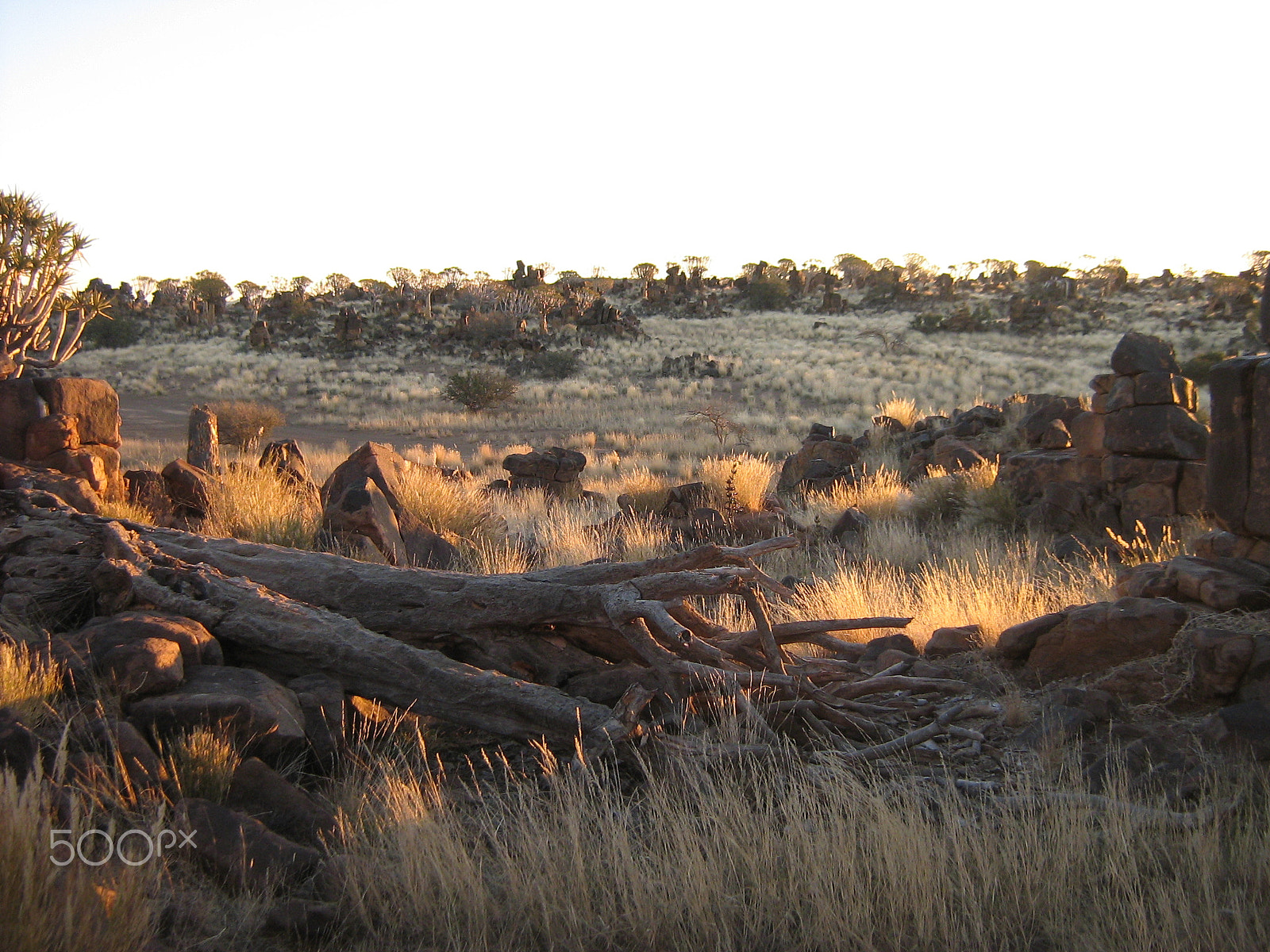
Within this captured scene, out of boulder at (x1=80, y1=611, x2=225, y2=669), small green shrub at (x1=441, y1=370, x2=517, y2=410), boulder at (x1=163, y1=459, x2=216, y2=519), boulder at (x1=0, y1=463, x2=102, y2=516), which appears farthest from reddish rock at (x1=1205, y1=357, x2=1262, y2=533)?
small green shrub at (x1=441, y1=370, x2=517, y2=410)

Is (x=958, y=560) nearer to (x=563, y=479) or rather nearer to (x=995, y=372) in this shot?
(x=563, y=479)

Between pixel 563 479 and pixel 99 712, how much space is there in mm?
11179

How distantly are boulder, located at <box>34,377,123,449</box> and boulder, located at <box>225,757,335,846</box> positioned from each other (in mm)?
5593

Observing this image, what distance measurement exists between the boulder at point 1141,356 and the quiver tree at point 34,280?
1312 centimetres

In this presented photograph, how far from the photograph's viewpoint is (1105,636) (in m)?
4.72

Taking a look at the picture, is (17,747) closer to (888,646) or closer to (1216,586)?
(888,646)

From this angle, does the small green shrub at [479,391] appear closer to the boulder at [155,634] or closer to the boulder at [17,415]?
the boulder at [17,415]

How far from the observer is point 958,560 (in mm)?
8883

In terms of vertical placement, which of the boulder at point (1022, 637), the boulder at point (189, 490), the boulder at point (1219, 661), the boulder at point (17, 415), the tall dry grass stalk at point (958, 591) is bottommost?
the tall dry grass stalk at point (958, 591)

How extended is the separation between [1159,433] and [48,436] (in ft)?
35.7

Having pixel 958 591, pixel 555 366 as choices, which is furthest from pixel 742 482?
pixel 555 366

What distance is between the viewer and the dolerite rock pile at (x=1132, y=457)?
28.6ft

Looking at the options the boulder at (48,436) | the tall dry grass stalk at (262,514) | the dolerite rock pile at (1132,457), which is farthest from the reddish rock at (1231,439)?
the boulder at (48,436)

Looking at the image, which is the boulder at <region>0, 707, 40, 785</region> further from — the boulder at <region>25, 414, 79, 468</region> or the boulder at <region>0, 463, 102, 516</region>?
the boulder at <region>25, 414, 79, 468</region>
